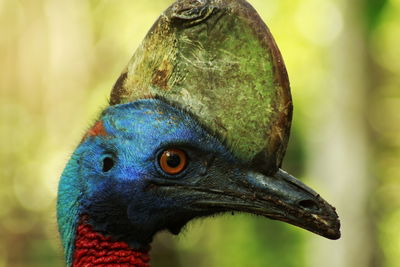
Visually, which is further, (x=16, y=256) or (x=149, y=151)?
(x=16, y=256)

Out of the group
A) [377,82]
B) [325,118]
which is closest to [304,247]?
[325,118]

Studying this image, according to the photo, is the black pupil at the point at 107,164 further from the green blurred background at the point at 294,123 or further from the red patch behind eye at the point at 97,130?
the green blurred background at the point at 294,123

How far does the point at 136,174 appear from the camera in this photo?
2.83 meters

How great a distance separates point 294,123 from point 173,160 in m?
11.5

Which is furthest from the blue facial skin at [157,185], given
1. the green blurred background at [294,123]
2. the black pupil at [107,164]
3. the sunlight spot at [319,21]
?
the sunlight spot at [319,21]

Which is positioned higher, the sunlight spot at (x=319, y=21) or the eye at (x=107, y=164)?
the sunlight spot at (x=319, y=21)

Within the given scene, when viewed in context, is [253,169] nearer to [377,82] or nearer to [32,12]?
[377,82]

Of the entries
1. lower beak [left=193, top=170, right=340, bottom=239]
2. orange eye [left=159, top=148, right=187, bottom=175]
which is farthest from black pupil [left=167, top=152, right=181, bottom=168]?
lower beak [left=193, top=170, right=340, bottom=239]

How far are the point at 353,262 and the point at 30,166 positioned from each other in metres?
5.06

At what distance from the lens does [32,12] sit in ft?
59.0

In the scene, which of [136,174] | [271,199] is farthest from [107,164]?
[271,199]

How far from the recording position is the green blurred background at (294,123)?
371 inches

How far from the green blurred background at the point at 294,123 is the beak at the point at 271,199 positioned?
1411 millimetres

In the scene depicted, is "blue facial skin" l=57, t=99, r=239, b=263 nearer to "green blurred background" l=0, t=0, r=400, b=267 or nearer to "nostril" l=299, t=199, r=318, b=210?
"nostril" l=299, t=199, r=318, b=210
